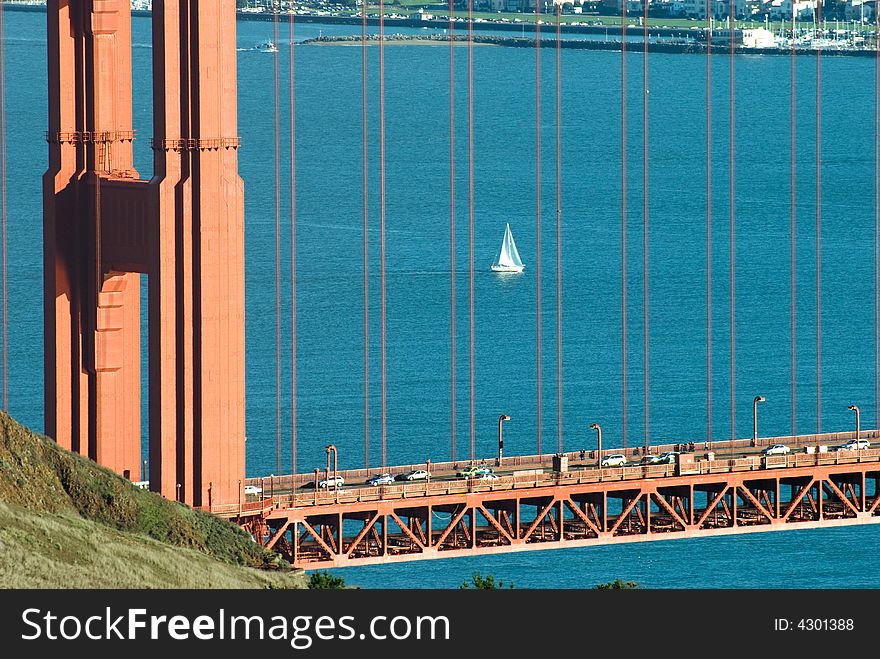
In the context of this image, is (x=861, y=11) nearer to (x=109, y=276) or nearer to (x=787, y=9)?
(x=787, y=9)

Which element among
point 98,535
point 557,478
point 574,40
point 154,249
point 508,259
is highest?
point 574,40

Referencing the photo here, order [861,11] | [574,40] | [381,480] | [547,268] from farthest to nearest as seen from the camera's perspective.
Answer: [574,40]
[861,11]
[547,268]
[381,480]

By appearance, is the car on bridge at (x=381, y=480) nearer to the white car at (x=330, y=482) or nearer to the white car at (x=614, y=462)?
the white car at (x=330, y=482)

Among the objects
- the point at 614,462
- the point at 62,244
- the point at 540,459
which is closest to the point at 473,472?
the point at 540,459

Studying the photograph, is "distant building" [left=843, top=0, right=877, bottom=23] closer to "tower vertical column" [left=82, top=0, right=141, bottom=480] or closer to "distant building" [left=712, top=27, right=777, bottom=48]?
"distant building" [left=712, top=27, right=777, bottom=48]

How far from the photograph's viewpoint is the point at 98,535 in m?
27.1

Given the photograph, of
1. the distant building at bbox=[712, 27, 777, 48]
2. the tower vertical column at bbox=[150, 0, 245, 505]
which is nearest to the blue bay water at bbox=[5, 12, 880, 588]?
the distant building at bbox=[712, 27, 777, 48]

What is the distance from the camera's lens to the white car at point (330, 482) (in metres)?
41.0

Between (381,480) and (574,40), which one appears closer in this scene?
(381,480)

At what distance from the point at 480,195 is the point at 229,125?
60434 millimetres

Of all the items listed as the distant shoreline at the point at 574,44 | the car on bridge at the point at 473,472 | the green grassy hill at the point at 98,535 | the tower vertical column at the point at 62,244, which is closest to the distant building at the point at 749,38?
the distant shoreline at the point at 574,44

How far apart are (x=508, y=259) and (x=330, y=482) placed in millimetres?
44369

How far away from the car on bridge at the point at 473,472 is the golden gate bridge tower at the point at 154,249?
167 inches
